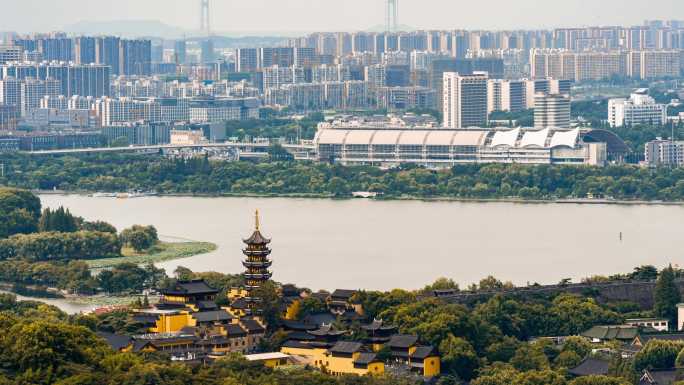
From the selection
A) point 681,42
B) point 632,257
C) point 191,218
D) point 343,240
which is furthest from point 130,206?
point 681,42

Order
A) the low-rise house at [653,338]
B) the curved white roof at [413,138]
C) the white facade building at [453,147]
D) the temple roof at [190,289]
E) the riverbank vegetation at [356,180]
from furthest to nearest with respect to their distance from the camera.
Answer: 1. the curved white roof at [413,138]
2. the white facade building at [453,147]
3. the riverbank vegetation at [356,180]
4. the temple roof at [190,289]
5. the low-rise house at [653,338]

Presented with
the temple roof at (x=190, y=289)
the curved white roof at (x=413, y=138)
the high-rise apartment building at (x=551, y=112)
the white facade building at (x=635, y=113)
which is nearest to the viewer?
the temple roof at (x=190, y=289)

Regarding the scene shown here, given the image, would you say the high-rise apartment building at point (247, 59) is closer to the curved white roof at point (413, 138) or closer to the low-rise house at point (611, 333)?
the curved white roof at point (413, 138)

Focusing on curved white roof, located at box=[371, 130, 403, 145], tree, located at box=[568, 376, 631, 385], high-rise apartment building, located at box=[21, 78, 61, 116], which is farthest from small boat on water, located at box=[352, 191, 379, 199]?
high-rise apartment building, located at box=[21, 78, 61, 116]

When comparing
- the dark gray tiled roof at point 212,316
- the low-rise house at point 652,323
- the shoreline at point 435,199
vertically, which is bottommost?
the low-rise house at point 652,323

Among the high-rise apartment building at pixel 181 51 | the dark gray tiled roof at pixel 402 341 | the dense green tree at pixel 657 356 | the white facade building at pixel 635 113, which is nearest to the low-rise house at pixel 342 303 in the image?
the dark gray tiled roof at pixel 402 341

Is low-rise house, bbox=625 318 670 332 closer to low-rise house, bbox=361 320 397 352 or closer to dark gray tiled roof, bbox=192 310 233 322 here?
low-rise house, bbox=361 320 397 352
